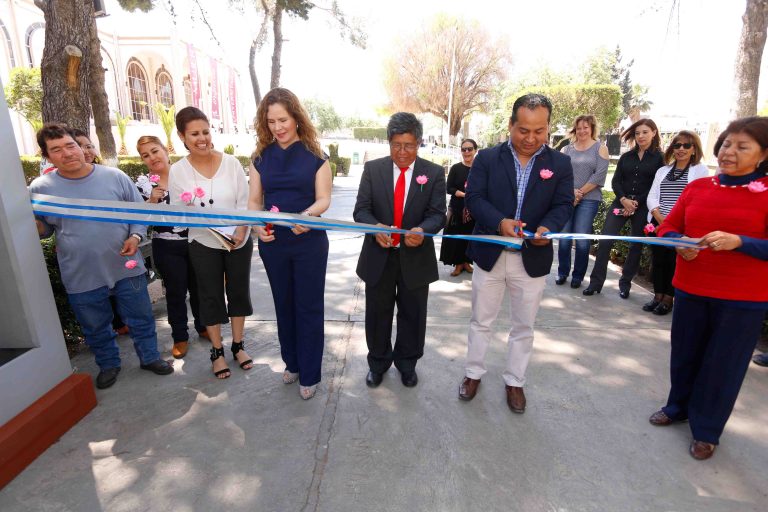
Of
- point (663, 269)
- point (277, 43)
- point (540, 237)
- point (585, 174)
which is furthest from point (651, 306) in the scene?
point (277, 43)

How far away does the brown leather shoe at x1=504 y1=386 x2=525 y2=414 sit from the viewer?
2814 mm

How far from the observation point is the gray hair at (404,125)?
2.59m

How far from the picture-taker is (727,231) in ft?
7.39

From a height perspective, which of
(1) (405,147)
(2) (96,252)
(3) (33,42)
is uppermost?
(3) (33,42)

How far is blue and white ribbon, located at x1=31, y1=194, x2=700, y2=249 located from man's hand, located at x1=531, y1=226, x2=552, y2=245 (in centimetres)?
3

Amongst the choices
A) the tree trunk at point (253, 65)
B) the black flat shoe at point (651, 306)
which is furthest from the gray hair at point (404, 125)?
the tree trunk at point (253, 65)

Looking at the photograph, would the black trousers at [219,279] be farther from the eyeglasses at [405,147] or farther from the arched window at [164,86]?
the arched window at [164,86]

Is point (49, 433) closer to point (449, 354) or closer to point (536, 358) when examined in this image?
point (449, 354)

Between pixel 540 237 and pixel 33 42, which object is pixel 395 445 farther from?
pixel 33 42

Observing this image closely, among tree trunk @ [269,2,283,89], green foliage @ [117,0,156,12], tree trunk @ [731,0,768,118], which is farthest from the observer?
tree trunk @ [269,2,283,89]

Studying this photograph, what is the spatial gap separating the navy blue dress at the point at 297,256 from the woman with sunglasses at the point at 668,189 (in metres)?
3.45

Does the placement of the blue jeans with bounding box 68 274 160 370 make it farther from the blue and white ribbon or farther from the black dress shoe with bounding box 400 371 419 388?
the black dress shoe with bounding box 400 371 419 388

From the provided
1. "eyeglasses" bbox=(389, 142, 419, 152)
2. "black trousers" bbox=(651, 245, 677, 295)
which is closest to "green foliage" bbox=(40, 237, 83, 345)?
"eyeglasses" bbox=(389, 142, 419, 152)

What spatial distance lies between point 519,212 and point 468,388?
127 centimetres
